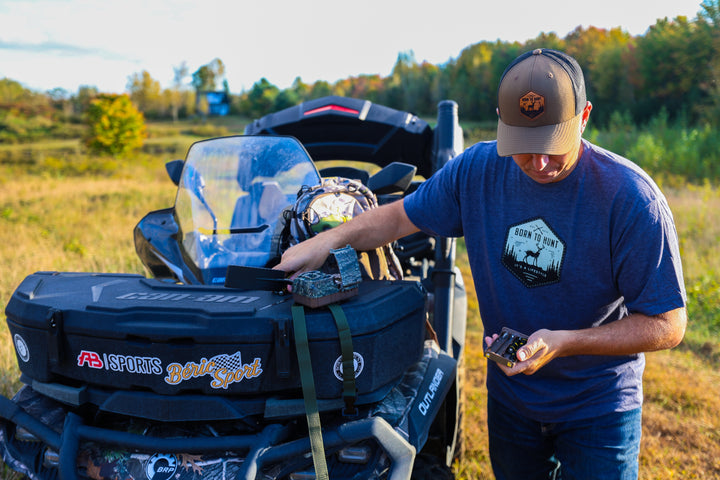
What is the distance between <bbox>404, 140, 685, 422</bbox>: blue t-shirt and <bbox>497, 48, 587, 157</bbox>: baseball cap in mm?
198

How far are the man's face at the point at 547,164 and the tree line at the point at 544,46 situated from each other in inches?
272

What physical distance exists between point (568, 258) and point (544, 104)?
573 mm

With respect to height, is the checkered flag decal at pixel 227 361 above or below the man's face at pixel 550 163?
below

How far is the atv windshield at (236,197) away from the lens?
2875 mm

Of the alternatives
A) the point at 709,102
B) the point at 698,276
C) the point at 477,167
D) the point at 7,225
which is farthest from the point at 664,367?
the point at 709,102

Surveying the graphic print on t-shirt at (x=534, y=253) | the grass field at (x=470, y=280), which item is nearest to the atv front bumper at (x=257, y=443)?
the graphic print on t-shirt at (x=534, y=253)

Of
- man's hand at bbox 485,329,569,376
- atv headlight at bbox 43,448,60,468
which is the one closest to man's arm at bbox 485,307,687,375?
man's hand at bbox 485,329,569,376

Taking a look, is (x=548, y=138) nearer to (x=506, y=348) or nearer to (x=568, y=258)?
(x=568, y=258)

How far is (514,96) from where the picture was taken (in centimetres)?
202

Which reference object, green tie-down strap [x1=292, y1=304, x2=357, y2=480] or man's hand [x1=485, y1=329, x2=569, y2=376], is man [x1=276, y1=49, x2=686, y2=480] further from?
green tie-down strap [x1=292, y1=304, x2=357, y2=480]

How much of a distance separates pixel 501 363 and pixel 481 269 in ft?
2.07

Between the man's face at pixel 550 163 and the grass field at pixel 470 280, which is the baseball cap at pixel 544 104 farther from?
the grass field at pixel 470 280

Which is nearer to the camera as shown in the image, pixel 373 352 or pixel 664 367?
pixel 373 352

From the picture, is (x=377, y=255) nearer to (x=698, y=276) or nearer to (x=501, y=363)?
(x=501, y=363)
